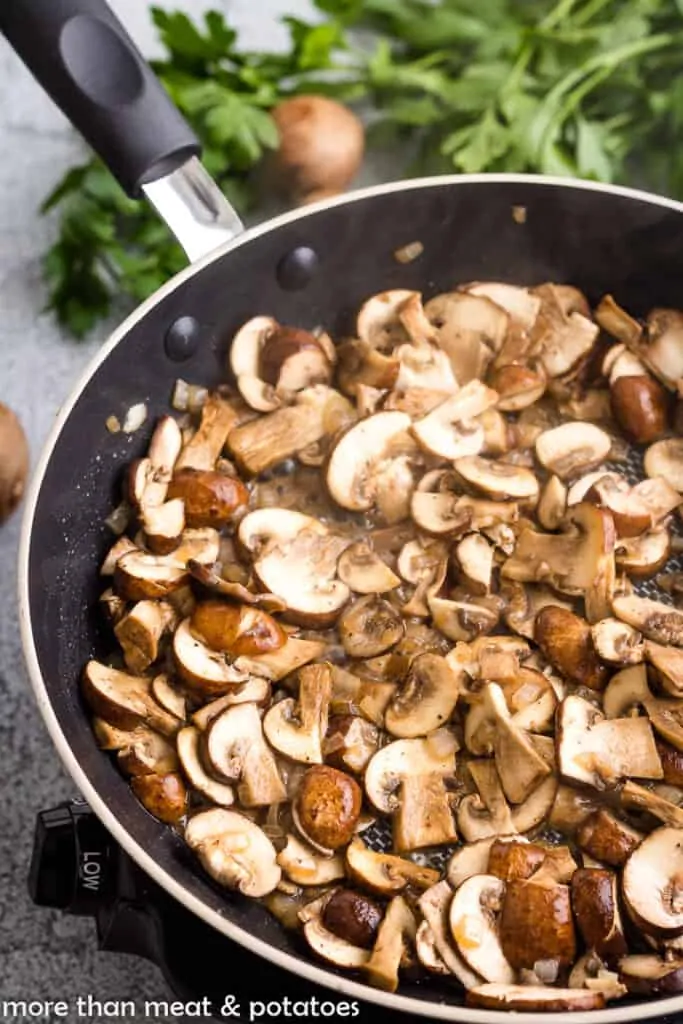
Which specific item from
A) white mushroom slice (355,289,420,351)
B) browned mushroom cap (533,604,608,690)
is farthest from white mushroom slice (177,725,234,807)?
white mushroom slice (355,289,420,351)

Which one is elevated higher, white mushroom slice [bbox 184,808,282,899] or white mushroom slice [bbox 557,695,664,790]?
white mushroom slice [bbox 184,808,282,899]

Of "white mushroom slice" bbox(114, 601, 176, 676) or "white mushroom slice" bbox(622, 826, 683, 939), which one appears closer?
"white mushroom slice" bbox(622, 826, 683, 939)

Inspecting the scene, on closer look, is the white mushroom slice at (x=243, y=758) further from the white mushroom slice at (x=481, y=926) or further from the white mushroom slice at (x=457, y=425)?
the white mushroom slice at (x=457, y=425)

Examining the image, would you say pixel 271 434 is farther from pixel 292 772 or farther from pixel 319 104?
pixel 319 104

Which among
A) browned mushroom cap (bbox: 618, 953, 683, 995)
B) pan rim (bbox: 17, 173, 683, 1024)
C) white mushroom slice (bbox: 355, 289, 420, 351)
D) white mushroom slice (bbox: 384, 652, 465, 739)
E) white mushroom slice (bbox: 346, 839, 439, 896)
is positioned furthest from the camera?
white mushroom slice (bbox: 355, 289, 420, 351)

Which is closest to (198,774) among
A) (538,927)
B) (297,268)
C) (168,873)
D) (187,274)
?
(168,873)

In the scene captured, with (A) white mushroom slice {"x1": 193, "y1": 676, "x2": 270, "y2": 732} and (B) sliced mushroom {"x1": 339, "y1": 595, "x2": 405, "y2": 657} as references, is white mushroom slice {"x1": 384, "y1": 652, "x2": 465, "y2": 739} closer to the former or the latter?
(B) sliced mushroom {"x1": 339, "y1": 595, "x2": 405, "y2": 657}

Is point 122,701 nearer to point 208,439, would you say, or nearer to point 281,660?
point 281,660
